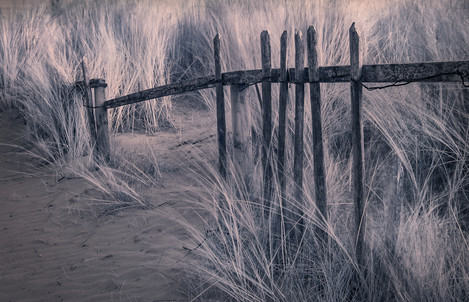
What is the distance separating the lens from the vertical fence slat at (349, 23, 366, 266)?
7.02 feet

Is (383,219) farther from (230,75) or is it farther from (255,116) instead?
(255,116)

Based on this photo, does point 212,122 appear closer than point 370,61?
No

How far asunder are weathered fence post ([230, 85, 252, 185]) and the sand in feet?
1.76

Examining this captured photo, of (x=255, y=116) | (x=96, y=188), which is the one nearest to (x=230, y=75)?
(x=255, y=116)

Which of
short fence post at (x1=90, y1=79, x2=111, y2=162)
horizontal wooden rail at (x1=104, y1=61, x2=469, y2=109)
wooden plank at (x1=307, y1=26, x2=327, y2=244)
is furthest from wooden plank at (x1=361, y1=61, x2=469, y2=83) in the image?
short fence post at (x1=90, y1=79, x2=111, y2=162)

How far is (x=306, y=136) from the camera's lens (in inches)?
146

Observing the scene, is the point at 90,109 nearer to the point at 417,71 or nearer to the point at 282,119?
the point at 282,119

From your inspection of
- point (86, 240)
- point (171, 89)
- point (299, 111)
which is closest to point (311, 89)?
point (299, 111)

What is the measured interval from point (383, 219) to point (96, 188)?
2730 mm

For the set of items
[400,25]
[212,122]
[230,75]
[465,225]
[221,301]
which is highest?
[400,25]

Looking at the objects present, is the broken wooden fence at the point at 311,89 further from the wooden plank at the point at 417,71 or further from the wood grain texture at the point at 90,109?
the wood grain texture at the point at 90,109

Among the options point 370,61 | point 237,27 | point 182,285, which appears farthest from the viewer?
point 237,27

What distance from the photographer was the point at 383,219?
107 inches

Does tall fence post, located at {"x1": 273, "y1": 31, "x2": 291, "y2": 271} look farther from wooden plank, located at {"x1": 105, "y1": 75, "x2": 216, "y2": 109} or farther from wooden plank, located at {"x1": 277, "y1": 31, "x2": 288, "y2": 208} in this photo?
wooden plank, located at {"x1": 105, "y1": 75, "x2": 216, "y2": 109}
